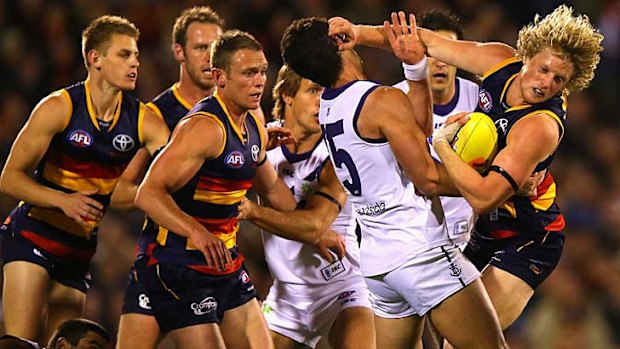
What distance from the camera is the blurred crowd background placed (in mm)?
10477

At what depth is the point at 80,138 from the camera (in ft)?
21.7

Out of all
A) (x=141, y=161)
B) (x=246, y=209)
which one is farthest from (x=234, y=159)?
(x=141, y=161)

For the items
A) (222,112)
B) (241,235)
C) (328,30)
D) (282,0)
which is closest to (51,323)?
(222,112)

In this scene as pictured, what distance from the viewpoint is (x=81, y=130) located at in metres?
6.61

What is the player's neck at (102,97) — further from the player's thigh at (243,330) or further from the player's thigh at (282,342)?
the player's thigh at (282,342)

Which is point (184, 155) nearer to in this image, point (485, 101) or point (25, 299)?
point (25, 299)

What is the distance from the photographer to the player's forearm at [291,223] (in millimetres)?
6684

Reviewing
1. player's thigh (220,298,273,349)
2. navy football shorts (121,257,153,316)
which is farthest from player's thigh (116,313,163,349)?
player's thigh (220,298,273,349)

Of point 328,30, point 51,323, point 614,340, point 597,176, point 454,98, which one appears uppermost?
point 328,30

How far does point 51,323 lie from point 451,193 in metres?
2.58

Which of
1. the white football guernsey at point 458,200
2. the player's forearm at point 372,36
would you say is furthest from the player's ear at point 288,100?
the player's forearm at point 372,36

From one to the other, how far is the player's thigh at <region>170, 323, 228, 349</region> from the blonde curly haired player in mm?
1179

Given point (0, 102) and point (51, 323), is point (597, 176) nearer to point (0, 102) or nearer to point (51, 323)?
point (0, 102)

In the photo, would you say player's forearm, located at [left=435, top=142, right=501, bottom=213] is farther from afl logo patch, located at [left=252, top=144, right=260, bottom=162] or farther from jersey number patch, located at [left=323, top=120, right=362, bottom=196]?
afl logo patch, located at [left=252, top=144, right=260, bottom=162]
